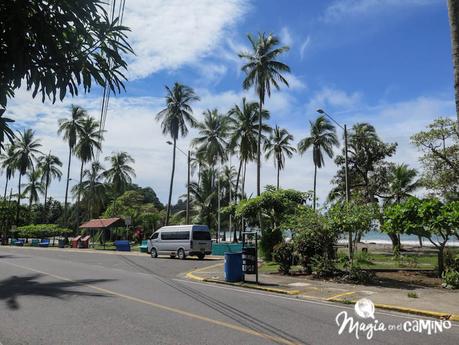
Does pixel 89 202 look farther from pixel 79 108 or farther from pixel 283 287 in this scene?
pixel 283 287

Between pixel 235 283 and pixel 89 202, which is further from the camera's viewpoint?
pixel 89 202

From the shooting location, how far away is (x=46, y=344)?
7273 millimetres

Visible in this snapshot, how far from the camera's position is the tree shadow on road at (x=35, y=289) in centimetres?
1248

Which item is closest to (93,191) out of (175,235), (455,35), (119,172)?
(119,172)

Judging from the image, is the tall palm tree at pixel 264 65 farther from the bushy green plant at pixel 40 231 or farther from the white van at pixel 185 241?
the bushy green plant at pixel 40 231

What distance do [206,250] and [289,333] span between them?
2218cm

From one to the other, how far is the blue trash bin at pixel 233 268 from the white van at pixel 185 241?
13203mm

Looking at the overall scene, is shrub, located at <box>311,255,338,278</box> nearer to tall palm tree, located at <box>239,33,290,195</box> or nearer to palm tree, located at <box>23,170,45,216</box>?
tall palm tree, located at <box>239,33,290,195</box>

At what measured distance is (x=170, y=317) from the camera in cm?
934

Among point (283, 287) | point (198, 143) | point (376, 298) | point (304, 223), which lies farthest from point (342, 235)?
point (198, 143)

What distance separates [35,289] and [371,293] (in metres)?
10.1

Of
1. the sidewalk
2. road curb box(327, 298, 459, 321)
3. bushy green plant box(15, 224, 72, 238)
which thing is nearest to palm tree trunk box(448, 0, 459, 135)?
road curb box(327, 298, 459, 321)

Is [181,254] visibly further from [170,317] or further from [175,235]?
[170,317]

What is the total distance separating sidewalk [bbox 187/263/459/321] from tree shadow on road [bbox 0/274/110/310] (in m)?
4.89
